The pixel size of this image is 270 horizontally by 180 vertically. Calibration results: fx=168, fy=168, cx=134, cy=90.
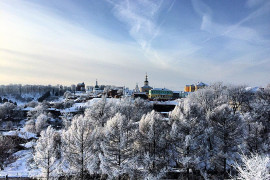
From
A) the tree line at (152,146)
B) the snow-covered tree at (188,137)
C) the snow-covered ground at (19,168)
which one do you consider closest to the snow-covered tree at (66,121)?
the tree line at (152,146)

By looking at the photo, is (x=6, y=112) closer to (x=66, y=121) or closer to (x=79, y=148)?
(x=66, y=121)

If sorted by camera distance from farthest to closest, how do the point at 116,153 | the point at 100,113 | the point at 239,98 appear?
the point at 239,98, the point at 100,113, the point at 116,153

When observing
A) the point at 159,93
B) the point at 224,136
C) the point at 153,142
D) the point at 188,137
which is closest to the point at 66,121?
the point at 153,142

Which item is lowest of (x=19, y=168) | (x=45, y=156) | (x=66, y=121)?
(x=19, y=168)

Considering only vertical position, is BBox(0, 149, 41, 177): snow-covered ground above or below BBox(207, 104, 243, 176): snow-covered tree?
below

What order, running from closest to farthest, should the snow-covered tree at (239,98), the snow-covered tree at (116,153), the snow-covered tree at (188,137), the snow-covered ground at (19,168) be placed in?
the snow-covered tree at (116,153) → the snow-covered ground at (19,168) → the snow-covered tree at (188,137) → the snow-covered tree at (239,98)

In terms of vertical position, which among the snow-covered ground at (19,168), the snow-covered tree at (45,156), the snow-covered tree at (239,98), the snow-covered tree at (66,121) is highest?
the snow-covered tree at (239,98)

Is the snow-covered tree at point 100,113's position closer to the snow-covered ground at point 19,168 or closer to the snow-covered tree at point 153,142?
the snow-covered tree at point 153,142

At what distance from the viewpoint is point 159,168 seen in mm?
19047

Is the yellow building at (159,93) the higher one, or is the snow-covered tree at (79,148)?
the yellow building at (159,93)

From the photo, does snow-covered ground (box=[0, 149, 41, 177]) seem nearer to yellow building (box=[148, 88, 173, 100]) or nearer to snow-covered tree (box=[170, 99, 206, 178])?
snow-covered tree (box=[170, 99, 206, 178])

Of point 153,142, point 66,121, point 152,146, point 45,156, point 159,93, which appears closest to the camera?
point 45,156

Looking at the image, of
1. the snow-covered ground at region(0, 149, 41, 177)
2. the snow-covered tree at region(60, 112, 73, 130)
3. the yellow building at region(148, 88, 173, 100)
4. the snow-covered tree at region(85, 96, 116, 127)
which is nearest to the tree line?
the snow-covered ground at region(0, 149, 41, 177)

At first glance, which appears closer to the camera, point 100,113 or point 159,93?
point 100,113
